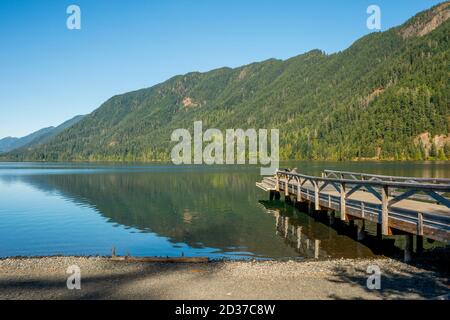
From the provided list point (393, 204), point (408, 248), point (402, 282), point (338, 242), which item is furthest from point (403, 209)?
point (338, 242)

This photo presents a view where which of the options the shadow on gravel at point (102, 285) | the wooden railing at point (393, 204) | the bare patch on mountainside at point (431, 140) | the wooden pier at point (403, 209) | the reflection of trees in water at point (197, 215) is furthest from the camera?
the bare patch on mountainside at point (431, 140)

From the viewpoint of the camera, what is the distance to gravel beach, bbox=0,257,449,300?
12461mm

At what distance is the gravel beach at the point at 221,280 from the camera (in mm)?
12461

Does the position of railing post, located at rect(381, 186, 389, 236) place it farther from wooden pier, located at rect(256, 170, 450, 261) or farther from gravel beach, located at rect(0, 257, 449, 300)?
gravel beach, located at rect(0, 257, 449, 300)

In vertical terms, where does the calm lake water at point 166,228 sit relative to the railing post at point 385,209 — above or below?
below

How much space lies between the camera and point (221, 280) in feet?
47.2

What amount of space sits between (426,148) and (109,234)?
593ft

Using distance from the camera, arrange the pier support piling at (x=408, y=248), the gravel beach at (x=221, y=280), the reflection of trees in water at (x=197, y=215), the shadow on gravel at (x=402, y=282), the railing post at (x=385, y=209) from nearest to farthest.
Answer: the shadow on gravel at (x=402, y=282), the gravel beach at (x=221, y=280), the pier support piling at (x=408, y=248), the railing post at (x=385, y=209), the reflection of trees in water at (x=197, y=215)

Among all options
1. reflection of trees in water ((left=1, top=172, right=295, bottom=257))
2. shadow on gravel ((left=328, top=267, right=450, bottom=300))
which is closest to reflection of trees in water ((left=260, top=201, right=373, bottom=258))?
reflection of trees in water ((left=1, top=172, right=295, bottom=257))

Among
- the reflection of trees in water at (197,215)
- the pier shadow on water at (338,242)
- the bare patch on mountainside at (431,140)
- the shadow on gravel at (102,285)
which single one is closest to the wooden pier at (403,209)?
the pier shadow on water at (338,242)

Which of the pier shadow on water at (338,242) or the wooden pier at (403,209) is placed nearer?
the wooden pier at (403,209)

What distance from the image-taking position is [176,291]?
12945 millimetres

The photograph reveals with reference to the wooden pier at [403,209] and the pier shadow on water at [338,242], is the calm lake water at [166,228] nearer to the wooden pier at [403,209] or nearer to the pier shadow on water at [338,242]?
the pier shadow on water at [338,242]

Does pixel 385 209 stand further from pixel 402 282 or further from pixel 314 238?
pixel 314 238
